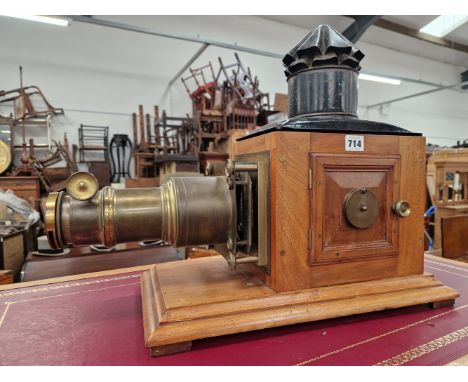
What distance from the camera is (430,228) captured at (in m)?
4.38

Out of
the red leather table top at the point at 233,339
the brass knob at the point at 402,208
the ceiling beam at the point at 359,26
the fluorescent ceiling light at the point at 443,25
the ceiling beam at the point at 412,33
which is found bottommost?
the red leather table top at the point at 233,339

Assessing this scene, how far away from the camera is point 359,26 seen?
17.8ft

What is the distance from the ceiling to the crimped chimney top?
19.0ft

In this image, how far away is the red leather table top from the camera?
24.7 inches

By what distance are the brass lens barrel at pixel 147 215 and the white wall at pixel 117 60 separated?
180 inches

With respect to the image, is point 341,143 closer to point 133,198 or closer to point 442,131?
point 133,198

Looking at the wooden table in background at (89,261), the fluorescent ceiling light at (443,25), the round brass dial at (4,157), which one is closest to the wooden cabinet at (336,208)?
the wooden table in background at (89,261)

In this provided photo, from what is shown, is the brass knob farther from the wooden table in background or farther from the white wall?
the white wall

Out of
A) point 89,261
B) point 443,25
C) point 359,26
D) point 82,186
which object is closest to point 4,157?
point 89,261

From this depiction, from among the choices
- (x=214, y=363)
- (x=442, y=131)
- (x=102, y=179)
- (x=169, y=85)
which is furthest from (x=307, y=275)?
(x=442, y=131)

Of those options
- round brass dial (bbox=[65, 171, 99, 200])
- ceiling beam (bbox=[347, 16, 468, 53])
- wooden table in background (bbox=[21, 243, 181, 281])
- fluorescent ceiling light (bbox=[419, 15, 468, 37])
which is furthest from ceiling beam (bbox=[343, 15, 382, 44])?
round brass dial (bbox=[65, 171, 99, 200])

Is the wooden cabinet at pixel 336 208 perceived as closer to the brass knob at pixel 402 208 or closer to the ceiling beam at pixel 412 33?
the brass knob at pixel 402 208

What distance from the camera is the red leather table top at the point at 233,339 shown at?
627 millimetres

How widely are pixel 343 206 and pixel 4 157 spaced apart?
4.56 m
